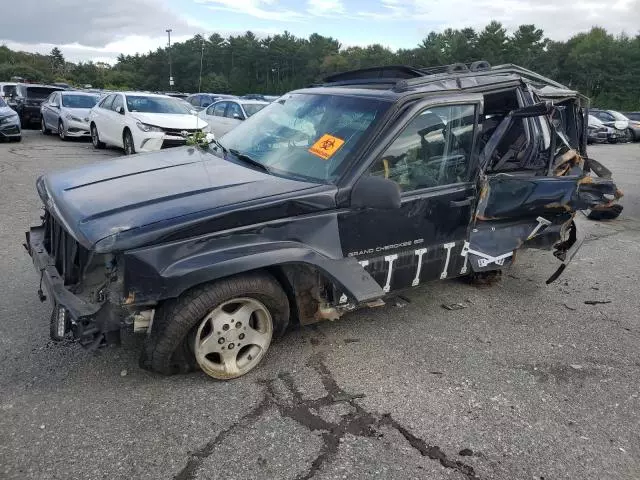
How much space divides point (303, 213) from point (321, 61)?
92.6 meters

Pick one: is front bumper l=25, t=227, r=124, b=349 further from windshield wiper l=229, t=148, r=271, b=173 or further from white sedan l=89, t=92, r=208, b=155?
white sedan l=89, t=92, r=208, b=155

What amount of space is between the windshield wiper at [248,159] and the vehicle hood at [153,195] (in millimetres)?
80

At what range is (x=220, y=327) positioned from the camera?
300 centimetres

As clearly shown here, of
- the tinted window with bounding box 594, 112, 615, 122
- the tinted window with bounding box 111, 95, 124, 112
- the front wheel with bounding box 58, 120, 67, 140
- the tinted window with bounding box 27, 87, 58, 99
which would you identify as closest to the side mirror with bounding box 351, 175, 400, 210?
the tinted window with bounding box 111, 95, 124, 112

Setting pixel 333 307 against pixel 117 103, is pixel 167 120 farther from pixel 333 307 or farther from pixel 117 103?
pixel 333 307

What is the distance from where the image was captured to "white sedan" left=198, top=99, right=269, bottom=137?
13.3m

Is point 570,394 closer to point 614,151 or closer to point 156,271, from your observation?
point 156,271

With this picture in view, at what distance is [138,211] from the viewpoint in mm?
2834

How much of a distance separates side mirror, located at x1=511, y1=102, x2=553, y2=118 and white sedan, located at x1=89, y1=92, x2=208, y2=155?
298 inches

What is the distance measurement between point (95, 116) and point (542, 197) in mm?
12172

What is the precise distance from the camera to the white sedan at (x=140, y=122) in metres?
11.0

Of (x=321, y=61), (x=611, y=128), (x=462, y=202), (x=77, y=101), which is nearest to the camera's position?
(x=462, y=202)

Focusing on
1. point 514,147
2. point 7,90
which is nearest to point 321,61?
point 7,90

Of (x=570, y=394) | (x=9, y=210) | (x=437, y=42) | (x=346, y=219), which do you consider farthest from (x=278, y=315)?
(x=437, y=42)
